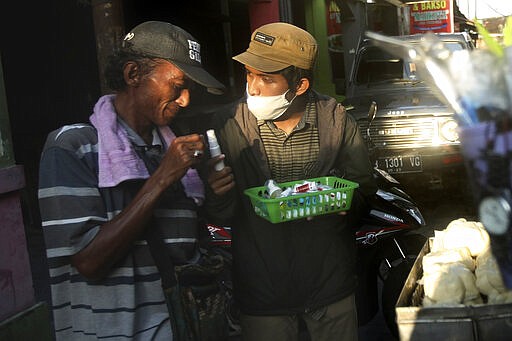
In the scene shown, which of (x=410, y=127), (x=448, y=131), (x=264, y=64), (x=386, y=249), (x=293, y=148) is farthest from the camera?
(x=410, y=127)

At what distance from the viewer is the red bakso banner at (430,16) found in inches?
634

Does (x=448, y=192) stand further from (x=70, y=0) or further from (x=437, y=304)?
(x=437, y=304)

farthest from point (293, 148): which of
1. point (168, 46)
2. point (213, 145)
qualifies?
point (168, 46)

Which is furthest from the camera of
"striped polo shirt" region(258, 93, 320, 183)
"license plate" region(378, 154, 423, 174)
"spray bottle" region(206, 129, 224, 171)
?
Result: "license plate" region(378, 154, 423, 174)

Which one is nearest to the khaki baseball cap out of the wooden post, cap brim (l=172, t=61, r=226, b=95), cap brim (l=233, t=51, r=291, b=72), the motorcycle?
cap brim (l=233, t=51, r=291, b=72)

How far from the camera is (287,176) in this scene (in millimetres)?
2695

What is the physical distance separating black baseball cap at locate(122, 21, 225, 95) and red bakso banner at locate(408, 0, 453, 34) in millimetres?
14867

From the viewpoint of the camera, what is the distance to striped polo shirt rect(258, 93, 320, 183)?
2.66 metres

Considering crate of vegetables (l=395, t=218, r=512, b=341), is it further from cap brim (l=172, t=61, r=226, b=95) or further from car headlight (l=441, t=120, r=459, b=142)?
car headlight (l=441, t=120, r=459, b=142)

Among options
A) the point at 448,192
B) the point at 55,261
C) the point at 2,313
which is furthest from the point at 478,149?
the point at 448,192

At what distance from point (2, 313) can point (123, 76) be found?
1730mm

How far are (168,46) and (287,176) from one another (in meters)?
0.82

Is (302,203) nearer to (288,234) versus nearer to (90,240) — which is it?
(288,234)

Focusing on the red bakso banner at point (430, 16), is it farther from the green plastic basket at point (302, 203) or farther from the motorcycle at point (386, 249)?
the green plastic basket at point (302, 203)
